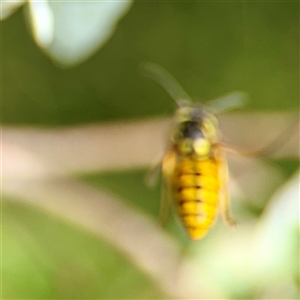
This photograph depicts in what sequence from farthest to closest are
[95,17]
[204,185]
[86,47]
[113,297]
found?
[113,297]
[86,47]
[95,17]
[204,185]

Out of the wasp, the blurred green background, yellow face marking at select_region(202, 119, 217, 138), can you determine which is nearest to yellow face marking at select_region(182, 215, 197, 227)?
the wasp

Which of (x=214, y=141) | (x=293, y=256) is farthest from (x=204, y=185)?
(x=293, y=256)

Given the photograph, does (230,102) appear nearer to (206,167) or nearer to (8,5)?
(206,167)

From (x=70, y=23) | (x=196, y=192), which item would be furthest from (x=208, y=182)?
(x=70, y=23)

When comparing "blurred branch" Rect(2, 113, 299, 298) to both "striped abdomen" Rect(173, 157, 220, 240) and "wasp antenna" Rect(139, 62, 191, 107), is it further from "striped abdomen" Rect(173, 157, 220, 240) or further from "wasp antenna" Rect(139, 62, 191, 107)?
"striped abdomen" Rect(173, 157, 220, 240)

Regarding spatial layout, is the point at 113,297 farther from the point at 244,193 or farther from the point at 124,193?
the point at 244,193

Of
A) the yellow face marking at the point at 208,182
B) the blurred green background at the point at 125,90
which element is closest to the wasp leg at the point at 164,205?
the blurred green background at the point at 125,90
